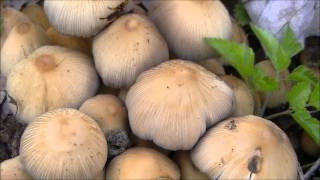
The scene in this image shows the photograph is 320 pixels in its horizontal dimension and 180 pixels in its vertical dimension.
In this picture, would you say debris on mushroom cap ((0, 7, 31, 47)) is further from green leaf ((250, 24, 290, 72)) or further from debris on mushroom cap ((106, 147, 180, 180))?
green leaf ((250, 24, 290, 72))

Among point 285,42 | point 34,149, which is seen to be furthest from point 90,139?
point 285,42

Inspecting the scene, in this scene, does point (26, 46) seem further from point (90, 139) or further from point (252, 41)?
point (252, 41)

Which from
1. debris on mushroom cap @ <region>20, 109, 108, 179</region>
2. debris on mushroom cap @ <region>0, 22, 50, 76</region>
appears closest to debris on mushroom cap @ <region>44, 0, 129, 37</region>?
debris on mushroom cap @ <region>0, 22, 50, 76</region>

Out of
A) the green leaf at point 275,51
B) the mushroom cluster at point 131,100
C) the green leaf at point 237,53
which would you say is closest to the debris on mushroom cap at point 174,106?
the mushroom cluster at point 131,100

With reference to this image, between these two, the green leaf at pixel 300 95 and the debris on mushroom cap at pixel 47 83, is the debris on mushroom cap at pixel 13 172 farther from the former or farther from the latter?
the green leaf at pixel 300 95

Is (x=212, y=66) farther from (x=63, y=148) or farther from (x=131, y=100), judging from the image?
(x=63, y=148)
